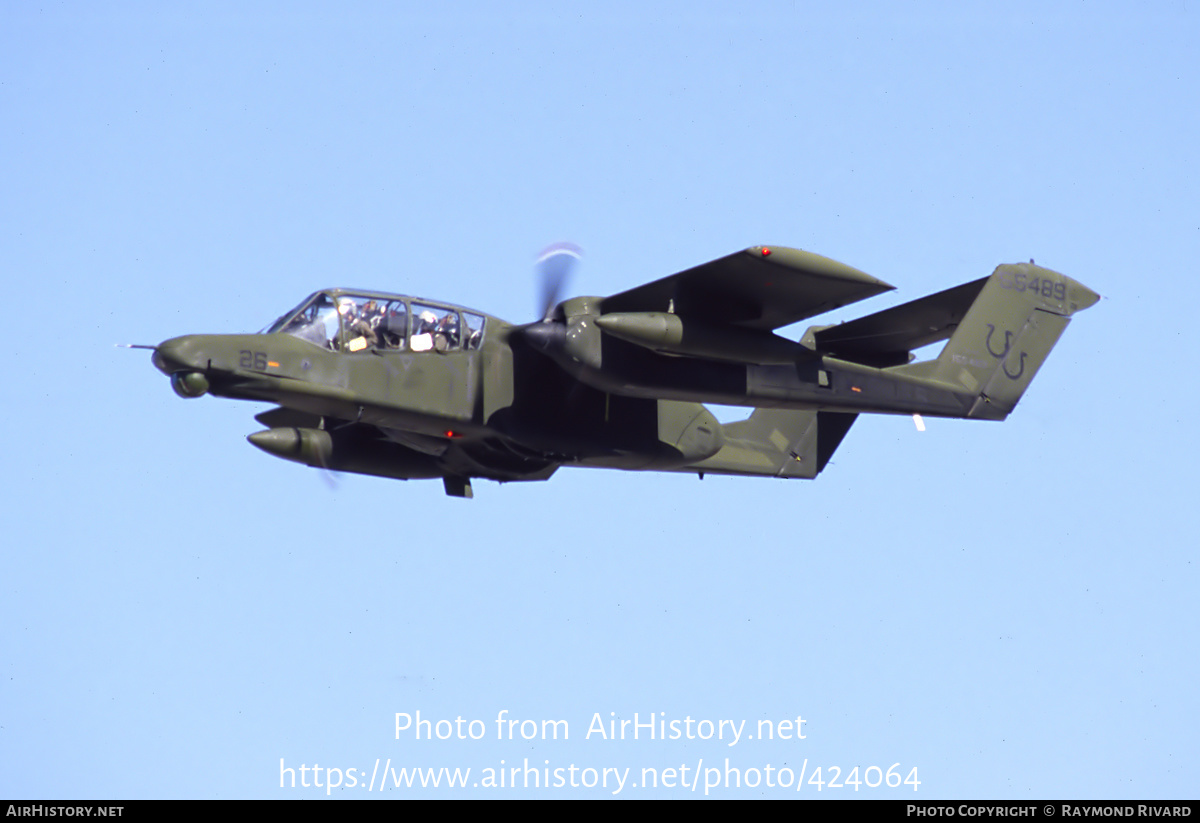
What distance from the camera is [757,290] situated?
17703 millimetres

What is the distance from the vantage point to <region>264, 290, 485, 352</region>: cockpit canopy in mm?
17734

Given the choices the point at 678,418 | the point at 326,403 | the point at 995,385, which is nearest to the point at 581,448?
the point at 678,418

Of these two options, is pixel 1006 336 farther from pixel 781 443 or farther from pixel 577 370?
pixel 577 370

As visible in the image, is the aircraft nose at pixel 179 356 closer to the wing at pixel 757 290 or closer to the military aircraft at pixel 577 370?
the military aircraft at pixel 577 370

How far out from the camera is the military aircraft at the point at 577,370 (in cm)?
1734

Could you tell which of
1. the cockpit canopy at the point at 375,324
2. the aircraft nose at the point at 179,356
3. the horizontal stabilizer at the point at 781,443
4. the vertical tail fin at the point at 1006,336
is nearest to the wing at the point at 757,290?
the cockpit canopy at the point at 375,324

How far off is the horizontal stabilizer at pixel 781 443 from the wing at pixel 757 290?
150 inches

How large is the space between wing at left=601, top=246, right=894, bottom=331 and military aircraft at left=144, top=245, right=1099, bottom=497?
23 mm

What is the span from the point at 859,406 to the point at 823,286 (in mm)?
2958

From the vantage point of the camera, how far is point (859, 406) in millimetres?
19938

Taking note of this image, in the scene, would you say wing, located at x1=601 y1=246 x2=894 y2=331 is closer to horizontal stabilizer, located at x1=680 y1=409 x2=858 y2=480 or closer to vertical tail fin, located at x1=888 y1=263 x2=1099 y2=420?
vertical tail fin, located at x1=888 y1=263 x2=1099 y2=420

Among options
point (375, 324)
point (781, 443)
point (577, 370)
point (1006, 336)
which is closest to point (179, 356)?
point (375, 324)

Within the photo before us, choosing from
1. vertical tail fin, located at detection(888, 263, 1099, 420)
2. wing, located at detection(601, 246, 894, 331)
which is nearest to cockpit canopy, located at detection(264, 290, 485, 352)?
wing, located at detection(601, 246, 894, 331)

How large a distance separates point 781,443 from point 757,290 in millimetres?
5395
